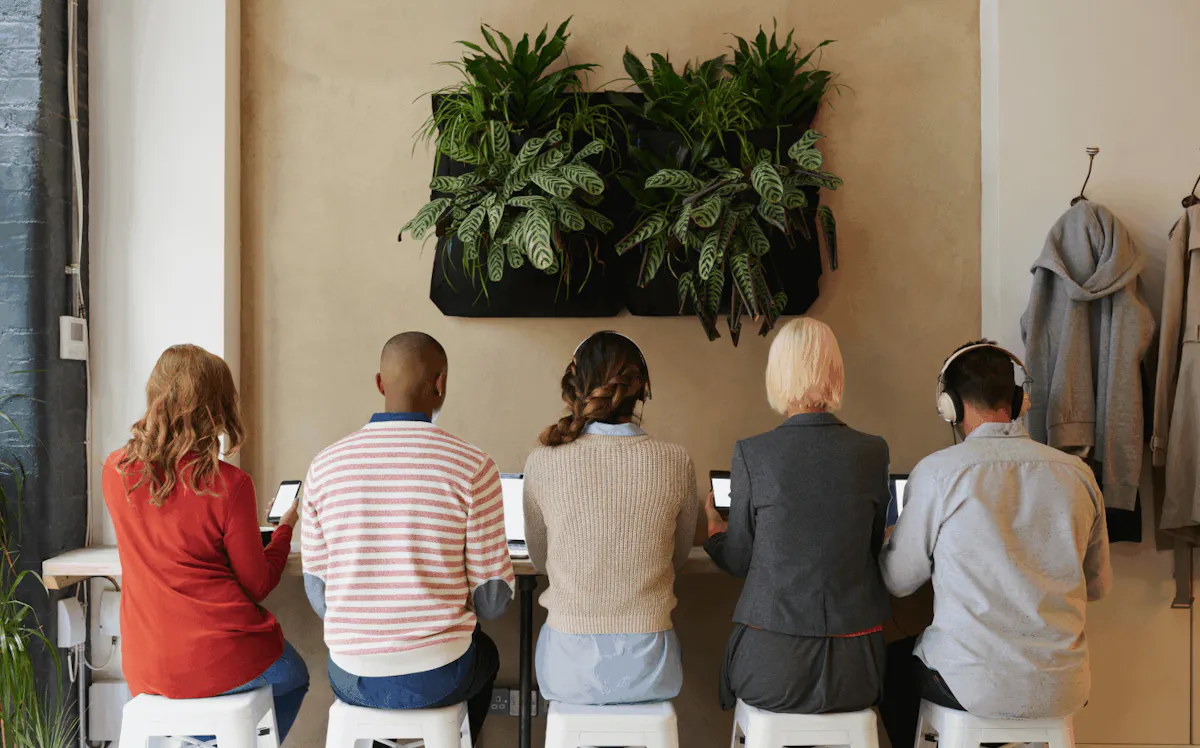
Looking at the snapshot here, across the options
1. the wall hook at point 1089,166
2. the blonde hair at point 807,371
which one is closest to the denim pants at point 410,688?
the blonde hair at point 807,371

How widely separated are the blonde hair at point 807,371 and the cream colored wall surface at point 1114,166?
3.79ft

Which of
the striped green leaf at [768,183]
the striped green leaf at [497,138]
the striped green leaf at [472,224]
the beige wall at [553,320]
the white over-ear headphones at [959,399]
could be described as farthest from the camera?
the beige wall at [553,320]

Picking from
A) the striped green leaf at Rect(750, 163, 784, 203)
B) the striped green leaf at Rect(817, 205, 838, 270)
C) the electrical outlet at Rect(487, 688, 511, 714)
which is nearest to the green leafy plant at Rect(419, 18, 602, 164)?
the striped green leaf at Rect(750, 163, 784, 203)

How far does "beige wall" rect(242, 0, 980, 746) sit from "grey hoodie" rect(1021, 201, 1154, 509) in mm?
287

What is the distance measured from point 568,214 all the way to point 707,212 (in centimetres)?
43

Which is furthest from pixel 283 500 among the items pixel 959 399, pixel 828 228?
pixel 959 399

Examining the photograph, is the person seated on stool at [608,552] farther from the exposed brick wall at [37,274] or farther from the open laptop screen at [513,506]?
the exposed brick wall at [37,274]

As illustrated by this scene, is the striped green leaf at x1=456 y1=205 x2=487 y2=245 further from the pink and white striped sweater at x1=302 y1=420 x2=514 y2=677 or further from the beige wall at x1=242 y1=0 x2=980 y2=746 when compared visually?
the pink and white striped sweater at x1=302 y1=420 x2=514 y2=677

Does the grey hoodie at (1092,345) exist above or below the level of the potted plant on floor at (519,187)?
below

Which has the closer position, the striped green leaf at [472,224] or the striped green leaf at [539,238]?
the striped green leaf at [539,238]

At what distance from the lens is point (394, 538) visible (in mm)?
1874

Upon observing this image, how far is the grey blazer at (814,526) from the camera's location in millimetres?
1955

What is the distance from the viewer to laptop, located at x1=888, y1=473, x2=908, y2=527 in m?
2.66

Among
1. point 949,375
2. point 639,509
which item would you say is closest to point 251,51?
point 639,509
